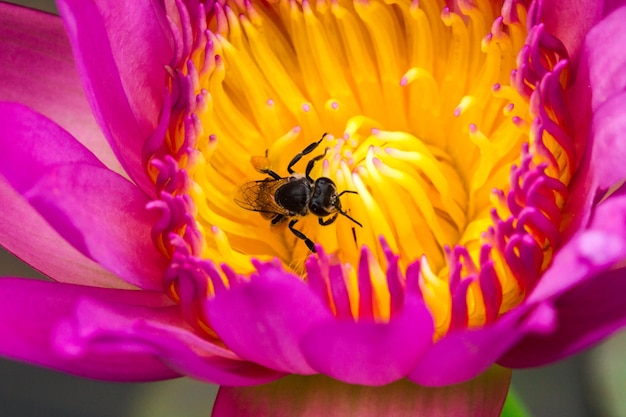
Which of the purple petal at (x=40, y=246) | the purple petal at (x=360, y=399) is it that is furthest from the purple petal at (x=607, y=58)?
the purple petal at (x=40, y=246)

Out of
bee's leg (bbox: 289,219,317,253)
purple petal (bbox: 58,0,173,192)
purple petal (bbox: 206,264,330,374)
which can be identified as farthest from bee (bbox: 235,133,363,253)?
purple petal (bbox: 206,264,330,374)

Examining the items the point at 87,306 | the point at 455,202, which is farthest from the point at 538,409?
the point at 87,306

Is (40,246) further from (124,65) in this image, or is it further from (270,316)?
(270,316)

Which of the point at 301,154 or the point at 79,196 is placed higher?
the point at 79,196

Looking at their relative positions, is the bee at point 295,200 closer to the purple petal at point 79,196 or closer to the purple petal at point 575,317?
the purple petal at point 79,196

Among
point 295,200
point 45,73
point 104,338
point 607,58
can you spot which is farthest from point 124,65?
point 607,58

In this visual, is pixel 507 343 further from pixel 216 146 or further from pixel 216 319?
pixel 216 146
